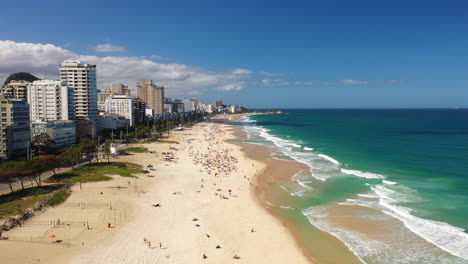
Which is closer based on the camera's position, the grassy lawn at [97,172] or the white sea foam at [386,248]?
the white sea foam at [386,248]

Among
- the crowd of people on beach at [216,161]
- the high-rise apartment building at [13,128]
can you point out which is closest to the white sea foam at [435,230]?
the crowd of people on beach at [216,161]

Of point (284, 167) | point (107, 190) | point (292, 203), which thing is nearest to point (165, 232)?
point (107, 190)

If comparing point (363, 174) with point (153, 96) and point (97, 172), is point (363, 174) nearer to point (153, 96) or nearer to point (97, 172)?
point (97, 172)

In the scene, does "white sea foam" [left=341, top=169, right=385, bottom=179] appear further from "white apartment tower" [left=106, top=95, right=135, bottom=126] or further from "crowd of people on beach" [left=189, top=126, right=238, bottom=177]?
"white apartment tower" [left=106, top=95, right=135, bottom=126]

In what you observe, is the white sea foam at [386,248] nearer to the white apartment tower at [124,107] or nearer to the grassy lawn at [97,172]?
the grassy lawn at [97,172]

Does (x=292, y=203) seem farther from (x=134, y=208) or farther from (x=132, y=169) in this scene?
(x=132, y=169)

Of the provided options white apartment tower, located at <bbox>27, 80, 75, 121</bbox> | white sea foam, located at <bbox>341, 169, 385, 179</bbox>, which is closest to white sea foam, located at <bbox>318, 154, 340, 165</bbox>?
white sea foam, located at <bbox>341, 169, 385, 179</bbox>
